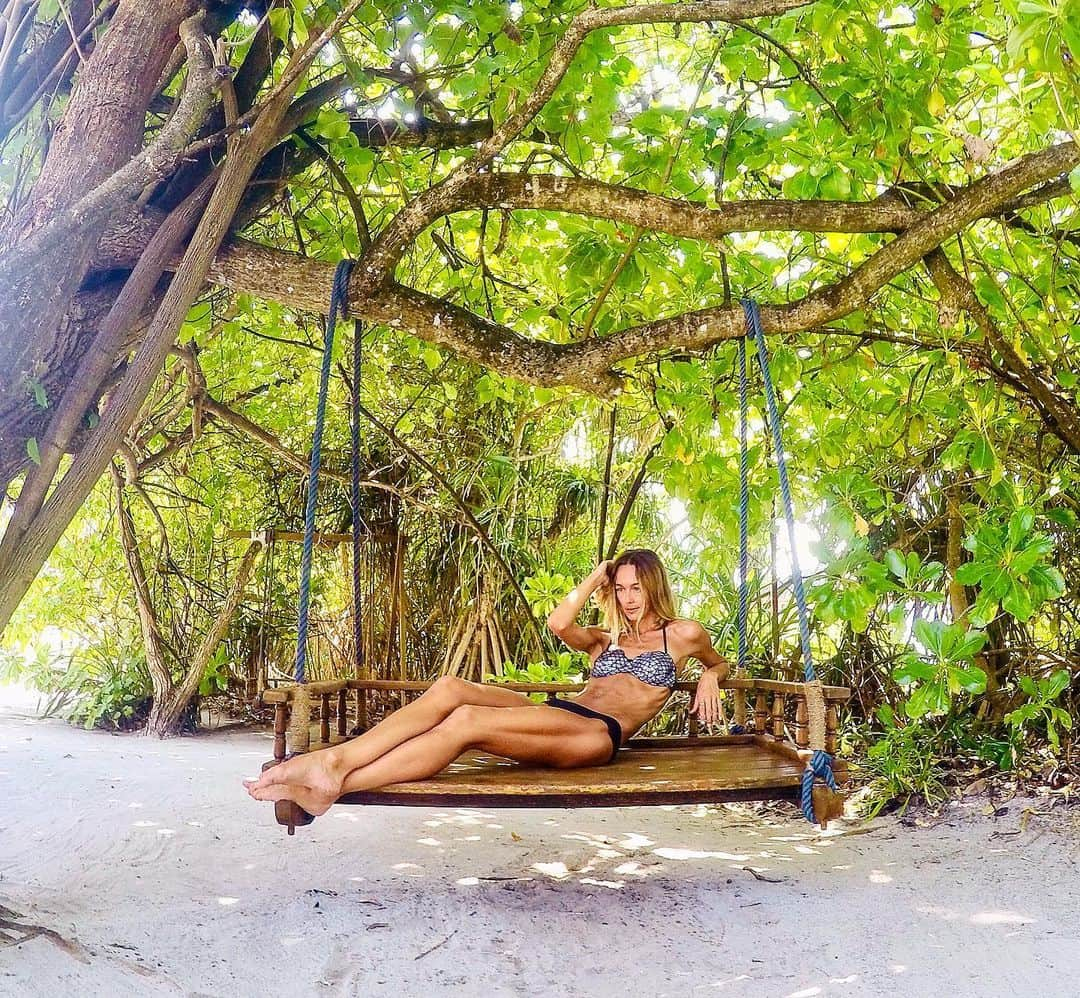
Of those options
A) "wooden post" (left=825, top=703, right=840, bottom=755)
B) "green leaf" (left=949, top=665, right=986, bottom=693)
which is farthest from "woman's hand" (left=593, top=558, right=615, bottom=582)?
"green leaf" (left=949, top=665, right=986, bottom=693)

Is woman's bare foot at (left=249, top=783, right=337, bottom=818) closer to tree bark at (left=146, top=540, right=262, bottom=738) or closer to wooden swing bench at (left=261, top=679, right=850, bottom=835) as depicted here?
wooden swing bench at (left=261, top=679, right=850, bottom=835)

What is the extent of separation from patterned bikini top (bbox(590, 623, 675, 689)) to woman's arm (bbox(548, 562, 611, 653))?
172mm

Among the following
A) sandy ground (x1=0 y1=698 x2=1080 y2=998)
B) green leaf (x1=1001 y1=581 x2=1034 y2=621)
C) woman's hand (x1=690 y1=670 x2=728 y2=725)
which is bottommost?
sandy ground (x1=0 y1=698 x2=1080 y2=998)

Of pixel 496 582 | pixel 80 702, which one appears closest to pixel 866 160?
pixel 496 582

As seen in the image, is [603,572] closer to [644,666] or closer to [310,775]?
[644,666]

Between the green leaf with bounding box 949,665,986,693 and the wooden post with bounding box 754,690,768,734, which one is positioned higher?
the green leaf with bounding box 949,665,986,693

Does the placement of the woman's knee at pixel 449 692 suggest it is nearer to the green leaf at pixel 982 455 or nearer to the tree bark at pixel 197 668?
the green leaf at pixel 982 455

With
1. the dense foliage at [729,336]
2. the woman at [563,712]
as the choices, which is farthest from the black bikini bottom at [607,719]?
the dense foliage at [729,336]

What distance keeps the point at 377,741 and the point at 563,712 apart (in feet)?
1.91

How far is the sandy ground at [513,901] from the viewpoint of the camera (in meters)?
2.32

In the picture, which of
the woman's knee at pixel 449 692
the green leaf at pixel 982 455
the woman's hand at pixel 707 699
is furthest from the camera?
the woman's hand at pixel 707 699

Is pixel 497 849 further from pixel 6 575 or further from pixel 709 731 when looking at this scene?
pixel 6 575

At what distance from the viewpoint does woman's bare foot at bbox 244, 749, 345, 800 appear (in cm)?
231

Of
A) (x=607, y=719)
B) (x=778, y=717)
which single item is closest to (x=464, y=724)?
(x=607, y=719)
